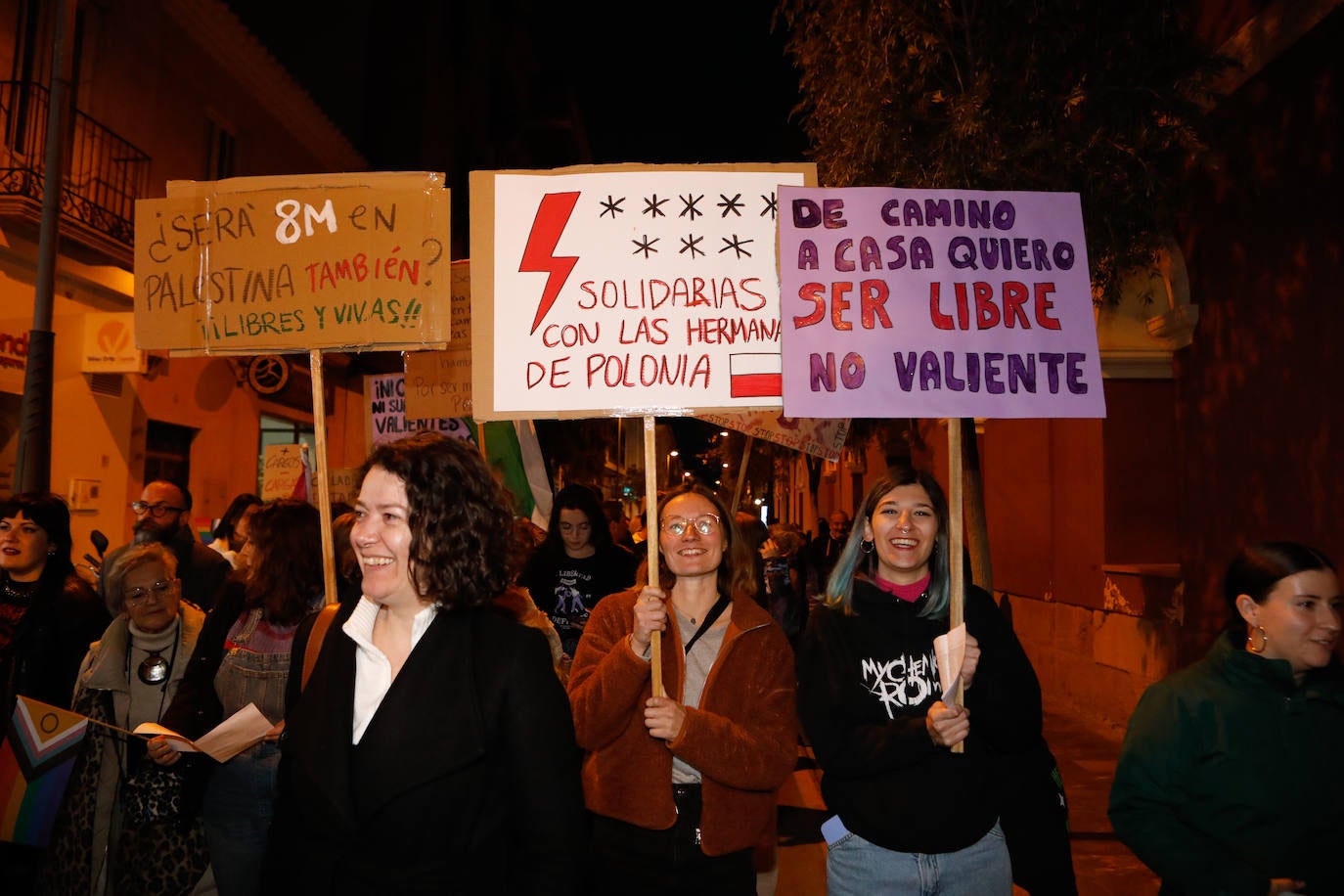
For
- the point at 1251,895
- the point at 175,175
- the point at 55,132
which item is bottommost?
the point at 1251,895

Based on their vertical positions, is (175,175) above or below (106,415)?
above

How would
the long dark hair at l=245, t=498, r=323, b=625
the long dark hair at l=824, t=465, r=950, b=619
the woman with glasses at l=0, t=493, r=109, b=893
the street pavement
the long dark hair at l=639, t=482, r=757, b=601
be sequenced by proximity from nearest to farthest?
the long dark hair at l=824, t=465, r=950, b=619 → the long dark hair at l=639, t=482, r=757, b=601 → the long dark hair at l=245, t=498, r=323, b=625 → the woman with glasses at l=0, t=493, r=109, b=893 → the street pavement

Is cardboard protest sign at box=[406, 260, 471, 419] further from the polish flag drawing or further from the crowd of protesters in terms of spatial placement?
the polish flag drawing

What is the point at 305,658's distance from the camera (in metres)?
2.31

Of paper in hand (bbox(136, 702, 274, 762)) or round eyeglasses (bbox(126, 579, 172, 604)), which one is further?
round eyeglasses (bbox(126, 579, 172, 604))

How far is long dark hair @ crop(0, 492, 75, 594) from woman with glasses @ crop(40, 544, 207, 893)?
52 cm

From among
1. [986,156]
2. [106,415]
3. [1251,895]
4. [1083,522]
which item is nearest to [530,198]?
[1251,895]

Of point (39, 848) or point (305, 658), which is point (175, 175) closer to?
point (39, 848)

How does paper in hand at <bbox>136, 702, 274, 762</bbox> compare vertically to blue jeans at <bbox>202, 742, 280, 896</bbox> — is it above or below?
above

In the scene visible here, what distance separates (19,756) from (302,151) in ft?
54.2

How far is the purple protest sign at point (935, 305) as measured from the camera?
10.2 feet

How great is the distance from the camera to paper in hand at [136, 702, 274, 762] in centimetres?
313

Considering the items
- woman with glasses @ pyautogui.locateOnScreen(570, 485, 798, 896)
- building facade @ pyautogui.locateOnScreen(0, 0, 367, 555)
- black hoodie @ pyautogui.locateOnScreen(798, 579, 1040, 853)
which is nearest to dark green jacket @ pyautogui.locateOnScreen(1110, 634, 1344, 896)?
black hoodie @ pyautogui.locateOnScreen(798, 579, 1040, 853)

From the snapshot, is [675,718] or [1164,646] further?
[1164,646]
